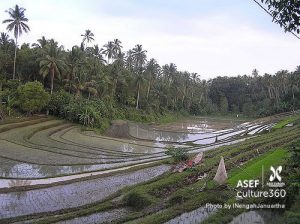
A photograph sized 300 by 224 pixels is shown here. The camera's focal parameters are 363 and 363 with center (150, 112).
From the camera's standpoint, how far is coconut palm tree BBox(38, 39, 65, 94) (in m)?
42.0

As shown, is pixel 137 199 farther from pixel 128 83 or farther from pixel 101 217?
pixel 128 83

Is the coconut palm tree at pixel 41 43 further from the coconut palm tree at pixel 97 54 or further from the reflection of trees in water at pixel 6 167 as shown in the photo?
the reflection of trees in water at pixel 6 167

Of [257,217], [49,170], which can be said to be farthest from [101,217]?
[49,170]

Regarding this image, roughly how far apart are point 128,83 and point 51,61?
20642mm

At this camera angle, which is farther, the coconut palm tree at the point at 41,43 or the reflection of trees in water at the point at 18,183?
the coconut palm tree at the point at 41,43

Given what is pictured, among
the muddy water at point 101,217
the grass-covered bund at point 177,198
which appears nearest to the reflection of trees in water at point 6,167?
the grass-covered bund at point 177,198

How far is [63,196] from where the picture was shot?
13.9 meters

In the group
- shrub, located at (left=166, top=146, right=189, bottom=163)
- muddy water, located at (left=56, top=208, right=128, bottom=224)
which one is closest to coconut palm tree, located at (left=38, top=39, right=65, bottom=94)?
shrub, located at (left=166, top=146, right=189, bottom=163)

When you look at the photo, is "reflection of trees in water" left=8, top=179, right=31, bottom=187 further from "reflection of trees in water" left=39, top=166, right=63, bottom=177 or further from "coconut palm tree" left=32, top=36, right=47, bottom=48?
"coconut palm tree" left=32, top=36, right=47, bottom=48

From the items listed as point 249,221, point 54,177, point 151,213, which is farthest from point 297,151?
point 54,177

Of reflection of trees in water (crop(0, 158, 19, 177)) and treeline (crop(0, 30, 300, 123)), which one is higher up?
treeline (crop(0, 30, 300, 123))

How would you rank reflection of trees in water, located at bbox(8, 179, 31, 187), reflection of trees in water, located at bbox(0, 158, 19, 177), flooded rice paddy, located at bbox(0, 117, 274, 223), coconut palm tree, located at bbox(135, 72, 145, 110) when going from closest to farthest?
flooded rice paddy, located at bbox(0, 117, 274, 223), reflection of trees in water, located at bbox(8, 179, 31, 187), reflection of trees in water, located at bbox(0, 158, 19, 177), coconut palm tree, located at bbox(135, 72, 145, 110)

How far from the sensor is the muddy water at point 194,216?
998 cm

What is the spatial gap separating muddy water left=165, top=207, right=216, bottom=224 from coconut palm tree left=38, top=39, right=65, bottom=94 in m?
34.7
